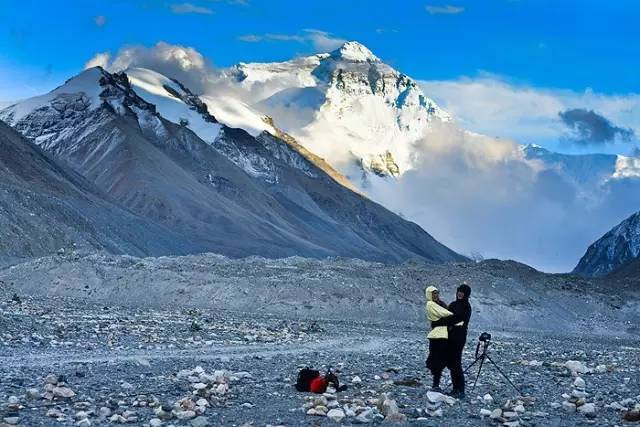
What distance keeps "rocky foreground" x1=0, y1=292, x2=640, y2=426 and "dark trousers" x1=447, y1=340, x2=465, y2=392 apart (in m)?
0.39

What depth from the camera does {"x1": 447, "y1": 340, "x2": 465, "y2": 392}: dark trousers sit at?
19.6 metres

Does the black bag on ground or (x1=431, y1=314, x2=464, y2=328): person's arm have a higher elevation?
(x1=431, y1=314, x2=464, y2=328): person's arm

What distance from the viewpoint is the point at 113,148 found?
177 meters

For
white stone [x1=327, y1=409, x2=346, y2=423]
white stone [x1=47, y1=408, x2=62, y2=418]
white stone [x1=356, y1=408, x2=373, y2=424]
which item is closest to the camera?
white stone [x1=47, y1=408, x2=62, y2=418]

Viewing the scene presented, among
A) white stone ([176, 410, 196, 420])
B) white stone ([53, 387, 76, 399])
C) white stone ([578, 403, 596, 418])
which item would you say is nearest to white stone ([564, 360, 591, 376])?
white stone ([578, 403, 596, 418])

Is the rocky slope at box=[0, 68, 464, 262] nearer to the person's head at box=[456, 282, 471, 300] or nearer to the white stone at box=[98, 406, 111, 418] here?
the person's head at box=[456, 282, 471, 300]

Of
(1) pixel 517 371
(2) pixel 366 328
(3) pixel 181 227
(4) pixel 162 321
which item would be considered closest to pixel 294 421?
(1) pixel 517 371

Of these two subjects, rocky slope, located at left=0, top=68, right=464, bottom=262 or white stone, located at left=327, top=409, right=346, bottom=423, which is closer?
white stone, located at left=327, top=409, right=346, bottom=423

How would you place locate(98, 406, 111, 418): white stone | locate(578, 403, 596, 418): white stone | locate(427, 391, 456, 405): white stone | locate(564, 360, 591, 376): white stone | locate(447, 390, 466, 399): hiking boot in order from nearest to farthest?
locate(98, 406, 111, 418): white stone < locate(578, 403, 596, 418): white stone < locate(427, 391, 456, 405): white stone < locate(447, 390, 466, 399): hiking boot < locate(564, 360, 591, 376): white stone

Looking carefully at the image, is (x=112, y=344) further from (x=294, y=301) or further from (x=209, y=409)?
(x=294, y=301)

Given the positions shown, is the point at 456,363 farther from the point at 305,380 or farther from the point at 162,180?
the point at 162,180

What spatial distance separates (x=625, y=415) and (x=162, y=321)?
77.0 ft

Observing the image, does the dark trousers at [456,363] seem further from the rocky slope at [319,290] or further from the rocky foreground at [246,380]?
the rocky slope at [319,290]

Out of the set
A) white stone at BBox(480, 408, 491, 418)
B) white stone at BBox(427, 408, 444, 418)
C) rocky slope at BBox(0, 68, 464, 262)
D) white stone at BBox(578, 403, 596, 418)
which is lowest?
white stone at BBox(427, 408, 444, 418)
